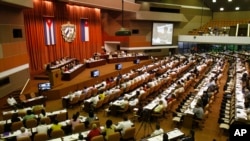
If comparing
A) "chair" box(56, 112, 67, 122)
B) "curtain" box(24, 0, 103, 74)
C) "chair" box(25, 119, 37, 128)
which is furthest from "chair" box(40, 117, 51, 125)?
"curtain" box(24, 0, 103, 74)

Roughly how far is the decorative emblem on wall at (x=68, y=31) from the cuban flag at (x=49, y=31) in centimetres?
131

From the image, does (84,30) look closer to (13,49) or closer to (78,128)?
(13,49)

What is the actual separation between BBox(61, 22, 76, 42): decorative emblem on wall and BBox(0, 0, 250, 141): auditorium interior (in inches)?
3.5

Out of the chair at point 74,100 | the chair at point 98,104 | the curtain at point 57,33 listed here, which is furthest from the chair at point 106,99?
the curtain at point 57,33

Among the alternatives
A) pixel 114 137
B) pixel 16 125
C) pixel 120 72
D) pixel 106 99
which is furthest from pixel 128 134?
pixel 120 72

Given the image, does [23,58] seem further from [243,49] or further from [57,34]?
[243,49]

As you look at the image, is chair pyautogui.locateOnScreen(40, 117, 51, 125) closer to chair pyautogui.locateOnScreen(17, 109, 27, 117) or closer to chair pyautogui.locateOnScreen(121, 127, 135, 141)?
chair pyautogui.locateOnScreen(17, 109, 27, 117)

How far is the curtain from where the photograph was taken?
1744cm

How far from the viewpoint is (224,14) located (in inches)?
1464

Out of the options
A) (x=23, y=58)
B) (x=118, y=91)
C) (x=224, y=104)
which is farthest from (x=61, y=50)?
(x=224, y=104)

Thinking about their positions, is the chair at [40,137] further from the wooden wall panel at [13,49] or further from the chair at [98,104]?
the wooden wall panel at [13,49]

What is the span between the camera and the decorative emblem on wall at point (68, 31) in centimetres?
2081

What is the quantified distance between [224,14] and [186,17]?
23.8ft

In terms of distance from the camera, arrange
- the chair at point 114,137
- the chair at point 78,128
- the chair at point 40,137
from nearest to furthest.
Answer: the chair at point 40,137, the chair at point 114,137, the chair at point 78,128
